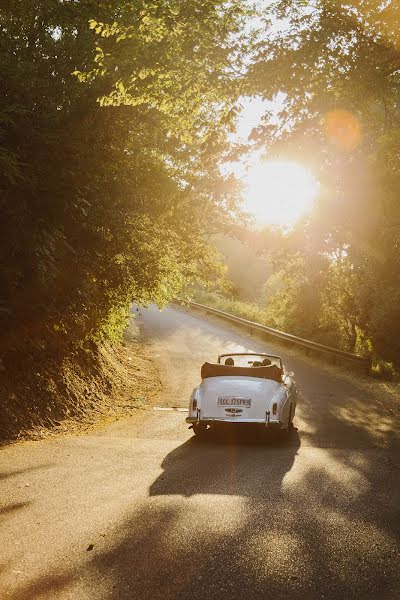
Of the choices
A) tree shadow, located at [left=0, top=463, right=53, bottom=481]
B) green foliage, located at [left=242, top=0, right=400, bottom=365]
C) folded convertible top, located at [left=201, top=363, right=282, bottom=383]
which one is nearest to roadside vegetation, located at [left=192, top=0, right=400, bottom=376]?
green foliage, located at [left=242, top=0, right=400, bottom=365]

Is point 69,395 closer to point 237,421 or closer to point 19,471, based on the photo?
point 237,421

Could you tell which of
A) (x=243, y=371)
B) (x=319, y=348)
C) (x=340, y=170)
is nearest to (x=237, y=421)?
(x=243, y=371)

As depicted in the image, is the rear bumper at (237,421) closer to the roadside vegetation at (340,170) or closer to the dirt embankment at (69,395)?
the dirt embankment at (69,395)

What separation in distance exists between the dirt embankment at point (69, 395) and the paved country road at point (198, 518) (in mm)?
890

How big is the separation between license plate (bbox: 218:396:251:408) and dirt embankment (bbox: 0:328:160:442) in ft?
9.70

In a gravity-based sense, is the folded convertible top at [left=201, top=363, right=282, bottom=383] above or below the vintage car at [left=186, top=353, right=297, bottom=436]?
above

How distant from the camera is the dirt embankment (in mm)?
11108

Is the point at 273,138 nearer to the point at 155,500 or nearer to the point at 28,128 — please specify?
the point at 28,128

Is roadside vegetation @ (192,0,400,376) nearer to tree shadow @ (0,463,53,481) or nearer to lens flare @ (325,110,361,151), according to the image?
lens flare @ (325,110,361,151)

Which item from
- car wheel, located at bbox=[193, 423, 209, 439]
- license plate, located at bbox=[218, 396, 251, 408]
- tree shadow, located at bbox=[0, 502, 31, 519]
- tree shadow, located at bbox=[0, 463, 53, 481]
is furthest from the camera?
car wheel, located at bbox=[193, 423, 209, 439]

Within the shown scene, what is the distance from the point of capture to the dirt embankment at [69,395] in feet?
36.4

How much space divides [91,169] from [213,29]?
352 cm

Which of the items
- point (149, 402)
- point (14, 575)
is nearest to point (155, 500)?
point (14, 575)

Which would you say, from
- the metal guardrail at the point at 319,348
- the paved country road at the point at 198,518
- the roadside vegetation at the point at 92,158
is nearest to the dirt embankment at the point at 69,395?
the roadside vegetation at the point at 92,158
